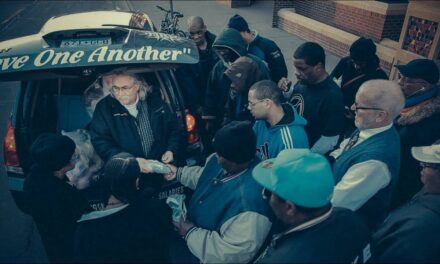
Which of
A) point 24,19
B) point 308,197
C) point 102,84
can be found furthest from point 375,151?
point 24,19

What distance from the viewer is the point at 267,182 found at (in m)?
1.82

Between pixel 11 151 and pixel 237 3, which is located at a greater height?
pixel 11 151

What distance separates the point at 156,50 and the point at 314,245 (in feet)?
6.91

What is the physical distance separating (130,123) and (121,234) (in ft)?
4.65

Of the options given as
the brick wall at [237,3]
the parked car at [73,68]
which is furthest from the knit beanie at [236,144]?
the brick wall at [237,3]

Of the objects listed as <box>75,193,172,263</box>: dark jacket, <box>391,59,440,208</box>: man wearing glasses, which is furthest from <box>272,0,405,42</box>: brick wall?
<box>75,193,172,263</box>: dark jacket

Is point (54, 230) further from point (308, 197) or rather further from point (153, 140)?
point (308, 197)

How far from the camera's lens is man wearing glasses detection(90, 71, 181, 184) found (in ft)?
10.5

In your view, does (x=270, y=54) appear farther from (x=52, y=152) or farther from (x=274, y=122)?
(x=52, y=152)

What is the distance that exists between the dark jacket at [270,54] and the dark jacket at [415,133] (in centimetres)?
228

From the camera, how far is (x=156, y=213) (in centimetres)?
222

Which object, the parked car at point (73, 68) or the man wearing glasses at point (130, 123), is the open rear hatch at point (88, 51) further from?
the man wearing glasses at point (130, 123)

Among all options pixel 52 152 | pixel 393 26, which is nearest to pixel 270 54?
pixel 52 152

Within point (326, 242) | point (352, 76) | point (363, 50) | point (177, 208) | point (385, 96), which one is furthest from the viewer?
point (352, 76)
